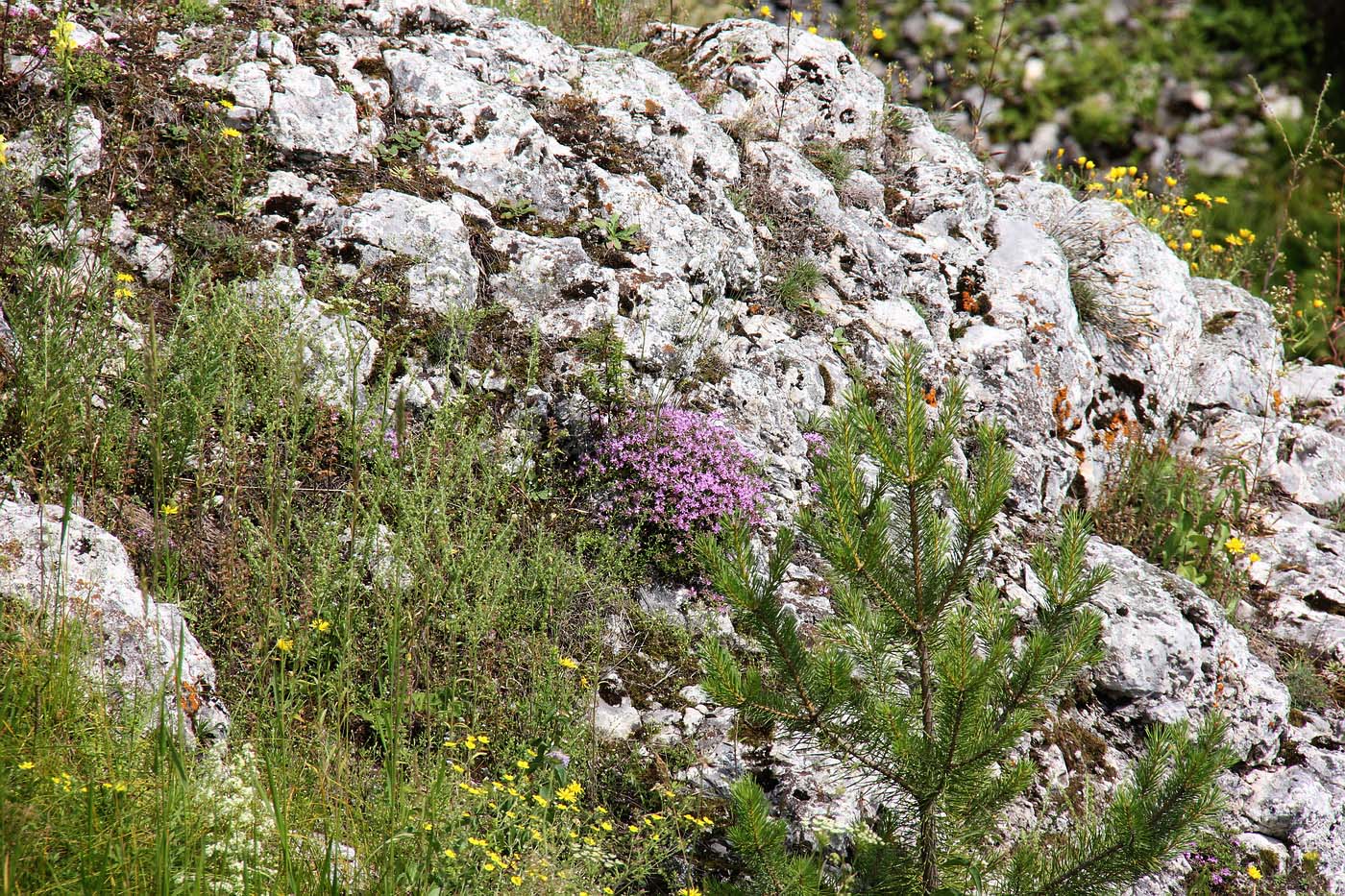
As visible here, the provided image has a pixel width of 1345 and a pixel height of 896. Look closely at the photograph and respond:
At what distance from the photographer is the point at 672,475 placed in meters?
3.91

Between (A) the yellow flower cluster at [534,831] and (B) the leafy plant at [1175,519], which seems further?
(B) the leafy plant at [1175,519]

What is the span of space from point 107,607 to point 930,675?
2.42 m

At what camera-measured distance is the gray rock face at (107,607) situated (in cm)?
250

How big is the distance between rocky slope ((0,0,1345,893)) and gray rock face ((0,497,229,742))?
976 millimetres

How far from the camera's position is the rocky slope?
13.5 feet

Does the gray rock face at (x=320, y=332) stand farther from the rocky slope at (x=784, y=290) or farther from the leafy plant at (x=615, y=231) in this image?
the leafy plant at (x=615, y=231)

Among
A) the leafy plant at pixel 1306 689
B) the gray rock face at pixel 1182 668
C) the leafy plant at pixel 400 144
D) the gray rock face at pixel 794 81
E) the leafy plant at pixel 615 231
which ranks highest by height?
the gray rock face at pixel 794 81

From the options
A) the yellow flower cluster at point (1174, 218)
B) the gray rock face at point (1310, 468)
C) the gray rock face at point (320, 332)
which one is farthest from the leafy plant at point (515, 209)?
the gray rock face at point (1310, 468)

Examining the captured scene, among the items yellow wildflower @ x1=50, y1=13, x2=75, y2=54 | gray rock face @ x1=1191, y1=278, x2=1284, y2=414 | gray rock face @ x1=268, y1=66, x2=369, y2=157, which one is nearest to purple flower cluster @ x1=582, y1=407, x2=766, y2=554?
gray rock face @ x1=268, y1=66, x2=369, y2=157

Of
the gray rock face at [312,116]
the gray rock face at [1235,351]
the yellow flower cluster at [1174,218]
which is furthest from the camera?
the yellow flower cluster at [1174,218]


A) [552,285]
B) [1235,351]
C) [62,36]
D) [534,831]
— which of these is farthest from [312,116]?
[1235,351]

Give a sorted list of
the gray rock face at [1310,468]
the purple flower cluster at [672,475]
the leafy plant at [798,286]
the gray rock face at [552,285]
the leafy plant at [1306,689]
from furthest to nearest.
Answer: the gray rock face at [1310,468] < the leafy plant at [798,286] < the leafy plant at [1306,689] < the gray rock face at [552,285] < the purple flower cluster at [672,475]

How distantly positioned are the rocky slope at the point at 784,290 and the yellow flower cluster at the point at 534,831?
35 cm

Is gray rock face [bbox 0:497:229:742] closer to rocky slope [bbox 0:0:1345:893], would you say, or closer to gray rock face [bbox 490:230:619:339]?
rocky slope [bbox 0:0:1345:893]
